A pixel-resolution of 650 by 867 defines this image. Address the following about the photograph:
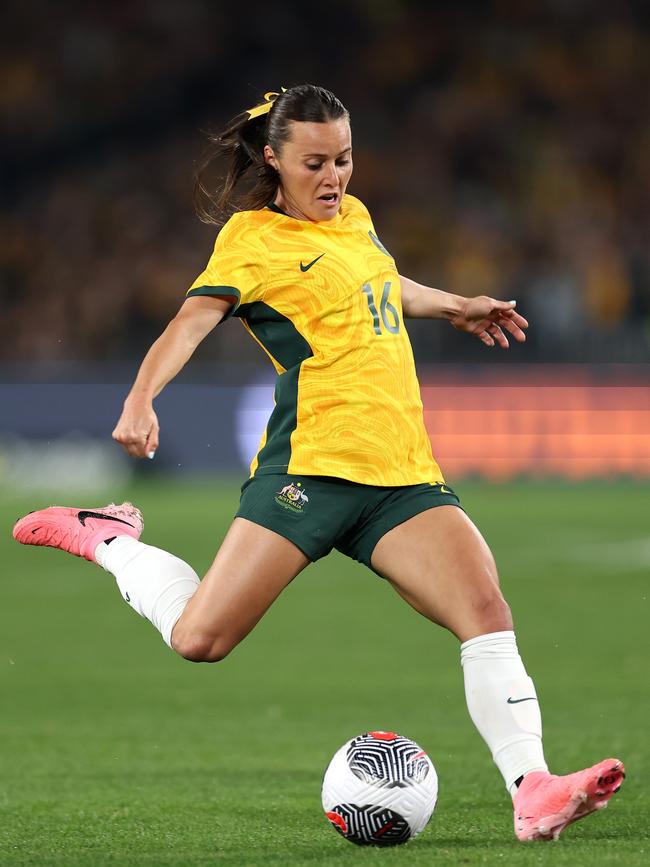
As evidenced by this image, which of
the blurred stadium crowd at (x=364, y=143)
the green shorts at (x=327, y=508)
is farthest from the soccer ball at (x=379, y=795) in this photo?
the blurred stadium crowd at (x=364, y=143)

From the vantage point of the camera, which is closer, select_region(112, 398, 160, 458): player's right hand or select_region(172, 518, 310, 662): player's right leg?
select_region(112, 398, 160, 458): player's right hand

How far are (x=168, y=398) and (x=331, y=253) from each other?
47.7 feet

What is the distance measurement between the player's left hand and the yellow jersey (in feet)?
1.39

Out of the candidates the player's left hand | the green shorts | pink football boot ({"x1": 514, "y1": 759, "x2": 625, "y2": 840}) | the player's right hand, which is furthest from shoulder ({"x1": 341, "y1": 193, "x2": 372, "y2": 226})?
pink football boot ({"x1": 514, "y1": 759, "x2": 625, "y2": 840})

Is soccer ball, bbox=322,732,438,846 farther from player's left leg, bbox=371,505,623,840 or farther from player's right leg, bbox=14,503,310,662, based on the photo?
player's right leg, bbox=14,503,310,662

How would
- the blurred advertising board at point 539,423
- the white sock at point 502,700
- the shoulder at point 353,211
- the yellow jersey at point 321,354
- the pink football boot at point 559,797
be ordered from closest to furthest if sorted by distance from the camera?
the pink football boot at point 559,797
the white sock at point 502,700
the yellow jersey at point 321,354
the shoulder at point 353,211
the blurred advertising board at point 539,423

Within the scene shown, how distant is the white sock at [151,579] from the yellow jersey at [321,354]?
16.7 inches

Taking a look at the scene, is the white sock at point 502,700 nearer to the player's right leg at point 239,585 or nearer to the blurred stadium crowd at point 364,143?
the player's right leg at point 239,585

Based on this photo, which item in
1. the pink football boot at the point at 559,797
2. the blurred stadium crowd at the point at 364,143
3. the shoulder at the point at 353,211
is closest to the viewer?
the pink football boot at the point at 559,797

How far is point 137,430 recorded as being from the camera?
422 centimetres

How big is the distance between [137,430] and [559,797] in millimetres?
1462

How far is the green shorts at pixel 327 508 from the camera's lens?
4445 millimetres

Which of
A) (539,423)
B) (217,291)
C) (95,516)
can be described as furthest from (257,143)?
(539,423)

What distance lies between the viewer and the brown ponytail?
4.60 metres
